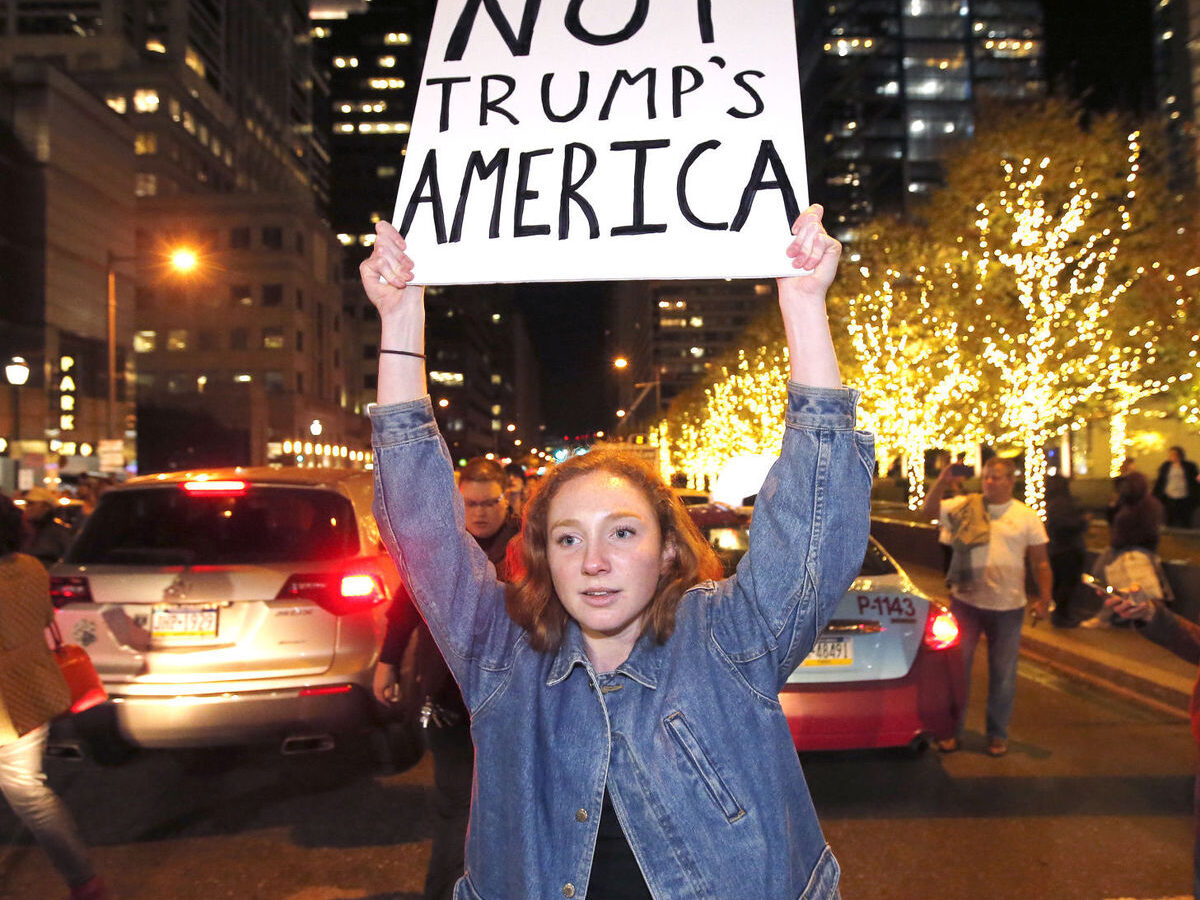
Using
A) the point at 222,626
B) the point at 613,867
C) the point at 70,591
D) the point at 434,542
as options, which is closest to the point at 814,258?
the point at 434,542

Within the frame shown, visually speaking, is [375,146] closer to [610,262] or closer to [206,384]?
[206,384]

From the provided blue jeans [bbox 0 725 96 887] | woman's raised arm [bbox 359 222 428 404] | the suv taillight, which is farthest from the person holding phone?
blue jeans [bbox 0 725 96 887]

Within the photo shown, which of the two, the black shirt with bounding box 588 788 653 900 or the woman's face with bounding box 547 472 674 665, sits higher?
the woman's face with bounding box 547 472 674 665

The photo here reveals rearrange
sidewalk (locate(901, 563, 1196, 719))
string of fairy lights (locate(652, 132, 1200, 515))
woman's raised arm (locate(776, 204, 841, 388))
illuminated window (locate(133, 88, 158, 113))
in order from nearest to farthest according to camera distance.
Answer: woman's raised arm (locate(776, 204, 841, 388)) < sidewalk (locate(901, 563, 1196, 719)) < string of fairy lights (locate(652, 132, 1200, 515)) < illuminated window (locate(133, 88, 158, 113))

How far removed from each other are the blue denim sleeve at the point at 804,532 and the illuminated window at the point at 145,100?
9193 centimetres

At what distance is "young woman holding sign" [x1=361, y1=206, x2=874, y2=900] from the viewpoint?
195 cm

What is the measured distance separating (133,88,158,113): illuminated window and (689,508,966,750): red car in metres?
89.0

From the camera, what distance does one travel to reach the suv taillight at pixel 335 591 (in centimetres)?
601

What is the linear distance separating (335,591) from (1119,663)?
770cm

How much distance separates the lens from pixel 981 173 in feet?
74.0

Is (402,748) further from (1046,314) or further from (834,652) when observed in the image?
(1046,314)

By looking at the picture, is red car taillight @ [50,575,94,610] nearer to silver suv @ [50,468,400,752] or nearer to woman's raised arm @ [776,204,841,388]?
silver suv @ [50,468,400,752]

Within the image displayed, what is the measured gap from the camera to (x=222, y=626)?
5898 mm

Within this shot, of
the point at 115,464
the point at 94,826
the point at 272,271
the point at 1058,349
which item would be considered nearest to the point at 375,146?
the point at 272,271
